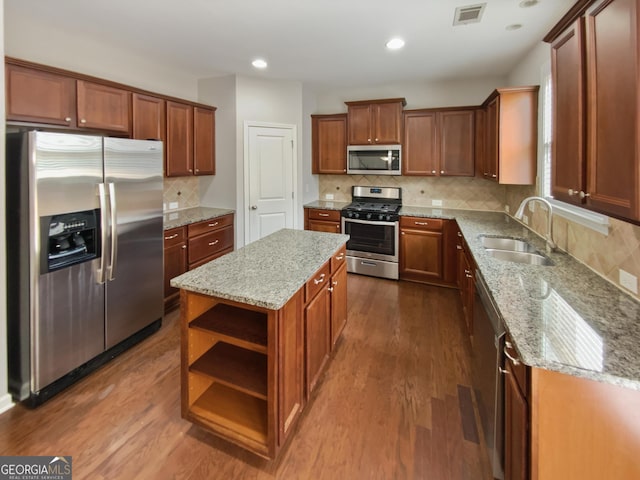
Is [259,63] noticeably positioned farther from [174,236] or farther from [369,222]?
[369,222]

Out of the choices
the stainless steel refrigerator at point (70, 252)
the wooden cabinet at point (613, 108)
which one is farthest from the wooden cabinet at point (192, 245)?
the wooden cabinet at point (613, 108)

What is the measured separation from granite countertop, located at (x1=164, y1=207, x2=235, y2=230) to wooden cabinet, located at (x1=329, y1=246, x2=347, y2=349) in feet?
6.08

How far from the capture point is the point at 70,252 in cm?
223

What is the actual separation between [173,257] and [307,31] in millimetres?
2538

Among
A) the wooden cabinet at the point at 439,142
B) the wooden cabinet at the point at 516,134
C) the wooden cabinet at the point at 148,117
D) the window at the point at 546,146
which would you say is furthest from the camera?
the wooden cabinet at the point at 439,142

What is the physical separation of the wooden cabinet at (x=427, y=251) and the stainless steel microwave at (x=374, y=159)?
0.79 metres

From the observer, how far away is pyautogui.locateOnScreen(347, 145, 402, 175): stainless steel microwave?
4520mm

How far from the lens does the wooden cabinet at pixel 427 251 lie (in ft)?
13.4

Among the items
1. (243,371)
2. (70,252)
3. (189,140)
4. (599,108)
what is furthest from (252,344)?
(189,140)

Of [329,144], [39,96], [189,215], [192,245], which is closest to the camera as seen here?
[39,96]

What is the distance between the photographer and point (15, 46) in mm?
2627

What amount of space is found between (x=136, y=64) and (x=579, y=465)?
4.70 metres

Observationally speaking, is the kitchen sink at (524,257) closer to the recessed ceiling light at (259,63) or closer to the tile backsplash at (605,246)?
the tile backsplash at (605,246)

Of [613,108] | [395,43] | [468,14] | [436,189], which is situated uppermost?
[395,43]
